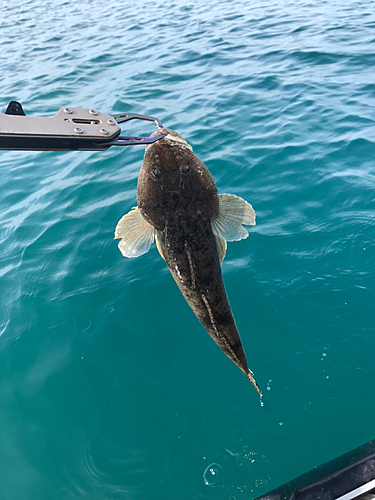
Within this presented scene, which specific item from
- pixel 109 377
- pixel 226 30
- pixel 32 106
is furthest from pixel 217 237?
pixel 226 30

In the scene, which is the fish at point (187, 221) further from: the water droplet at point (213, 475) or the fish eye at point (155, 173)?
the water droplet at point (213, 475)

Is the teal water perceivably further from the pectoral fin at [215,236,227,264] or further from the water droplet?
the pectoral fin at [215,236,227,264]

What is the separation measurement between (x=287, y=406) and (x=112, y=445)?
2.14 meters

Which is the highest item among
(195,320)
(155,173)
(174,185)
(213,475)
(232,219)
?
(155,173)

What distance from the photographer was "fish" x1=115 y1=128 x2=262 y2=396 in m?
3.27

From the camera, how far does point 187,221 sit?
3307 millimetres

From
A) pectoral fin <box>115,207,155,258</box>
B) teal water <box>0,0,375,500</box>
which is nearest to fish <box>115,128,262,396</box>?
pectoral fin <box>115,207,155,258</box>

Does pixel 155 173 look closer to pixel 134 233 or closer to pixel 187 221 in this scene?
pixel 187 221

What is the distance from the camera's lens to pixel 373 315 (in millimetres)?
4996

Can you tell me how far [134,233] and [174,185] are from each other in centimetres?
63

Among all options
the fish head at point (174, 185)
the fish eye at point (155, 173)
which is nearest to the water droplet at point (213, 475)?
the fish head at point (174, 185)

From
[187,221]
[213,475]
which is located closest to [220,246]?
[187,221]

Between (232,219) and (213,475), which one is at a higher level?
(232,219)

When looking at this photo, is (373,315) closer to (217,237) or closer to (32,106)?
(217,237)
